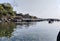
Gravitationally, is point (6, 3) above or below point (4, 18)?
above

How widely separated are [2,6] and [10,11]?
579 centimetres

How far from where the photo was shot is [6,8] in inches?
4604

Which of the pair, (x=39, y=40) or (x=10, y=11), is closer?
(x=39, y=40)

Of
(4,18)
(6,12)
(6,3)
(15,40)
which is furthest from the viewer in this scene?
(6,3)

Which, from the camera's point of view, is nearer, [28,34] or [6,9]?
[28,34]

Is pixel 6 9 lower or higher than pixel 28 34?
higher

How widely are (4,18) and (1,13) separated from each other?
6907mm

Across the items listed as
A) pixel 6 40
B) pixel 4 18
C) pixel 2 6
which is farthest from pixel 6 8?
pixel 6 40

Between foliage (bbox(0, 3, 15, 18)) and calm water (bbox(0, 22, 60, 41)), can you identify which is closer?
calm water (bbox(0, 22, 60, 41))

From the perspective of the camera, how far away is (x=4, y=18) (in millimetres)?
102812

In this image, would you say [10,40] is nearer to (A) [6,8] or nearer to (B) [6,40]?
(B) [6,40]

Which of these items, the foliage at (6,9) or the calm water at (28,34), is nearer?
the calm water at (28,34)

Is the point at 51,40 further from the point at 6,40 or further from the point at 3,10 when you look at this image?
the point at 3,10

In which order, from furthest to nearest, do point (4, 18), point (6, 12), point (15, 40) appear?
point (6, 12) → point (4, 18) → point (15, 40)
